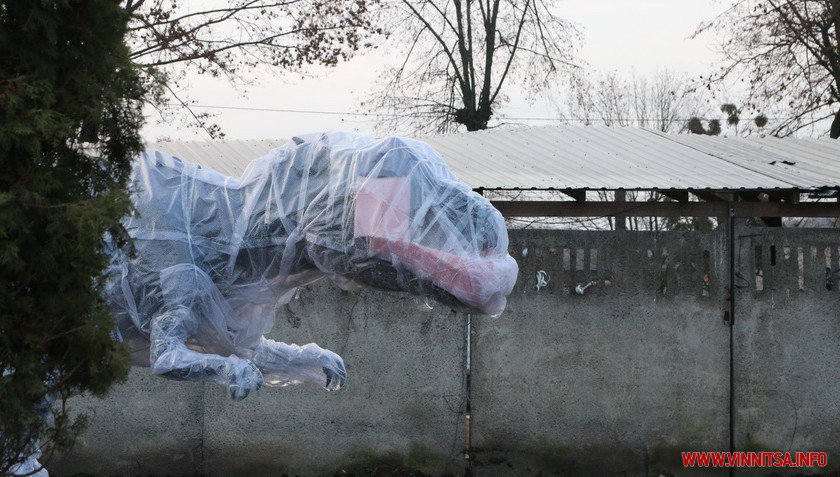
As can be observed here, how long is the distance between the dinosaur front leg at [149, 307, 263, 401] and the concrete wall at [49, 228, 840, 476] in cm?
400

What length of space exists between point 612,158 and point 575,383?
2249 mm

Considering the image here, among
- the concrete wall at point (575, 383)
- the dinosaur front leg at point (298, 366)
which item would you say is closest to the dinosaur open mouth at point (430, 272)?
the dinosaur front leg at point (298, 366)

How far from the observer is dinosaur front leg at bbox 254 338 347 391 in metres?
4.97

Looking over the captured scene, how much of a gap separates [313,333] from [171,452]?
5.03ft

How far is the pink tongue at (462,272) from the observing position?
3926mm

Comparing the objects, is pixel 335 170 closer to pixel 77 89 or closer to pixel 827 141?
pixel 77 89

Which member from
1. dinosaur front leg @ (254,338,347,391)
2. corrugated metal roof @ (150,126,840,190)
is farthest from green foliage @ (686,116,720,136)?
dinosaur front leg @ (254,338,347,391)

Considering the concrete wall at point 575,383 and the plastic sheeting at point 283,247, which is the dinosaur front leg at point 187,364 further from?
the concrete wall at point 575,383

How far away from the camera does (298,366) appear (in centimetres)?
503

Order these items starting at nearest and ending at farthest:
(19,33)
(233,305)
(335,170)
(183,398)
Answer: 1. (19,33)
2. (335,170)
3. (233,305)
4. (183,398)

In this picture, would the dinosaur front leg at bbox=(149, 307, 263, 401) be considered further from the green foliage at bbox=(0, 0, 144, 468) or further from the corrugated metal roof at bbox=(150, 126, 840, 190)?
the corrugated metal roof at bbox=(150, 126, 840, 190)

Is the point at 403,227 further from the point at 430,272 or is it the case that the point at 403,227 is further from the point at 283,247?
the point at 283,247

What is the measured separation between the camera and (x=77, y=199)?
355 cm

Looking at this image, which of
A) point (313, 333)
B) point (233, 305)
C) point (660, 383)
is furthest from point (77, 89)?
point (660, 383)
